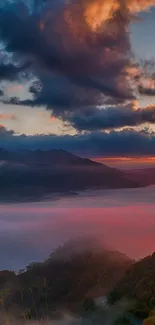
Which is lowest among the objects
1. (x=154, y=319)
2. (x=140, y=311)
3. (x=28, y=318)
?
(x=140, y=311)

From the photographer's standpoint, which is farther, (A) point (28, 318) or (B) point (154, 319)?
(B) point (154, 319)

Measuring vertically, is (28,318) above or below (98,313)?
above

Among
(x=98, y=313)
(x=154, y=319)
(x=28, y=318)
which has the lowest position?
(x=98, y=313)

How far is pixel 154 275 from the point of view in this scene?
197250 mm

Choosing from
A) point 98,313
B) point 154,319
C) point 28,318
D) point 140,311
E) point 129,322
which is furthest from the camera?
point 98,313

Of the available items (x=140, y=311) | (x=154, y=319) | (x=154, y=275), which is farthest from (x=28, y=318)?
(x=154, y=275)

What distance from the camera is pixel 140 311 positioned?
171ft

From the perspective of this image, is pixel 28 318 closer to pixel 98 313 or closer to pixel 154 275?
pixel 98 313

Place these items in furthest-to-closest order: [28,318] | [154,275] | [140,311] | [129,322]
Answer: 1. [154,275]
2. [140,311]
3. [129,322]
4. [28,318]

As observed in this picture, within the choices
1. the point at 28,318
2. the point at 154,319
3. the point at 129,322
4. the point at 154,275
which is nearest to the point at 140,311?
the point at 129,322

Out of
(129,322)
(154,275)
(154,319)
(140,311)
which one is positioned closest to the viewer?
(154,319)

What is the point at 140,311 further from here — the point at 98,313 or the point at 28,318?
the point at 98,313

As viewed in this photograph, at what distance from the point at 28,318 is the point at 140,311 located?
128 ft

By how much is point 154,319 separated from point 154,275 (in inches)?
7043
